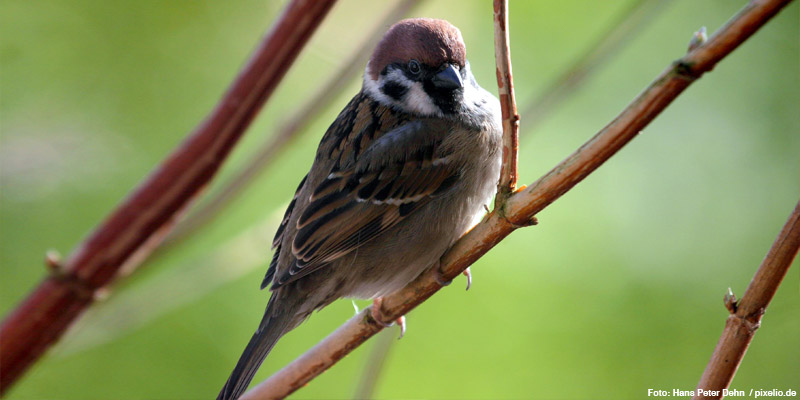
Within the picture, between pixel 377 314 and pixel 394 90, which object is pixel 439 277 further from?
pixel 394 90

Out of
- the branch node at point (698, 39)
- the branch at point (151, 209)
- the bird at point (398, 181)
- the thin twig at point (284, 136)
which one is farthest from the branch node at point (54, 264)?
the bird at point (398, 181)

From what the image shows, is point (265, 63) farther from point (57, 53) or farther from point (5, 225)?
point (57, 53)

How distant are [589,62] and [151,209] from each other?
1058mm

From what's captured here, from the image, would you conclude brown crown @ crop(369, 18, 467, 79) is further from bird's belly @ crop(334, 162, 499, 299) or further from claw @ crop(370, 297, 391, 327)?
claw @ crop(370, 297, 391, 327)

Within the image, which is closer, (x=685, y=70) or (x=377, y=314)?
(x=685, y=70)

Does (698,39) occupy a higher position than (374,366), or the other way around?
(698,39)

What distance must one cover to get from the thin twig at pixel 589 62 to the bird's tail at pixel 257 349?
93 cm

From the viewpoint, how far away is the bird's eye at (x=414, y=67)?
7.16 ft

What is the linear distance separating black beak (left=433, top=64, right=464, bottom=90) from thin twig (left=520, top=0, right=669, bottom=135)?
57 centimetres

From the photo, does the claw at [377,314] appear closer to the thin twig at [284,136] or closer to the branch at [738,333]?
the thin twig at [284,136]

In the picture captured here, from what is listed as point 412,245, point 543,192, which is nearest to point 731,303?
point 543,192

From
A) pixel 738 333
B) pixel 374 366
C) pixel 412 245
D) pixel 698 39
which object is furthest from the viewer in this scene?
pixel 412 245

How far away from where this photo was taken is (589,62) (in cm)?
156

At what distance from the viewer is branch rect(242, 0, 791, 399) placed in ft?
3.11
